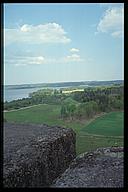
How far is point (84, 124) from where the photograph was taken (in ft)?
10.6

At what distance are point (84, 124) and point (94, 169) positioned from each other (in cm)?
91

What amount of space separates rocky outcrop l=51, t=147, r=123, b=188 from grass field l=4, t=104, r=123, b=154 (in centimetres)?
25

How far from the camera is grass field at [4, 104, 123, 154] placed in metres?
3.05

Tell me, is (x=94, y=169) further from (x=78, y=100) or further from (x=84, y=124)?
(x=78, y=100)

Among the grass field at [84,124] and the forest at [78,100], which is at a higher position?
the forest at [78,100]

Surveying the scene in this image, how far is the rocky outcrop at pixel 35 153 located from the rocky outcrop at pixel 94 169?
172 millimetres

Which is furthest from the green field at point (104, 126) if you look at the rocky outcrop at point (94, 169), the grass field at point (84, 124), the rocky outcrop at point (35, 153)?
the rocky outcrop at point (35, 153)

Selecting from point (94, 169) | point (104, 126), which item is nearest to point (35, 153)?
point (94, 169)

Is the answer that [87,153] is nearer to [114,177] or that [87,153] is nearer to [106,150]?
[106,150]

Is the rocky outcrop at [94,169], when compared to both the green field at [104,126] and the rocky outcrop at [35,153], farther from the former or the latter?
the green field at [104,126]

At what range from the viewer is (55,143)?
4305 mm

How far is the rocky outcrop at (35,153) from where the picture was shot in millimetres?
3132

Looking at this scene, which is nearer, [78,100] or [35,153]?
[78,100]
